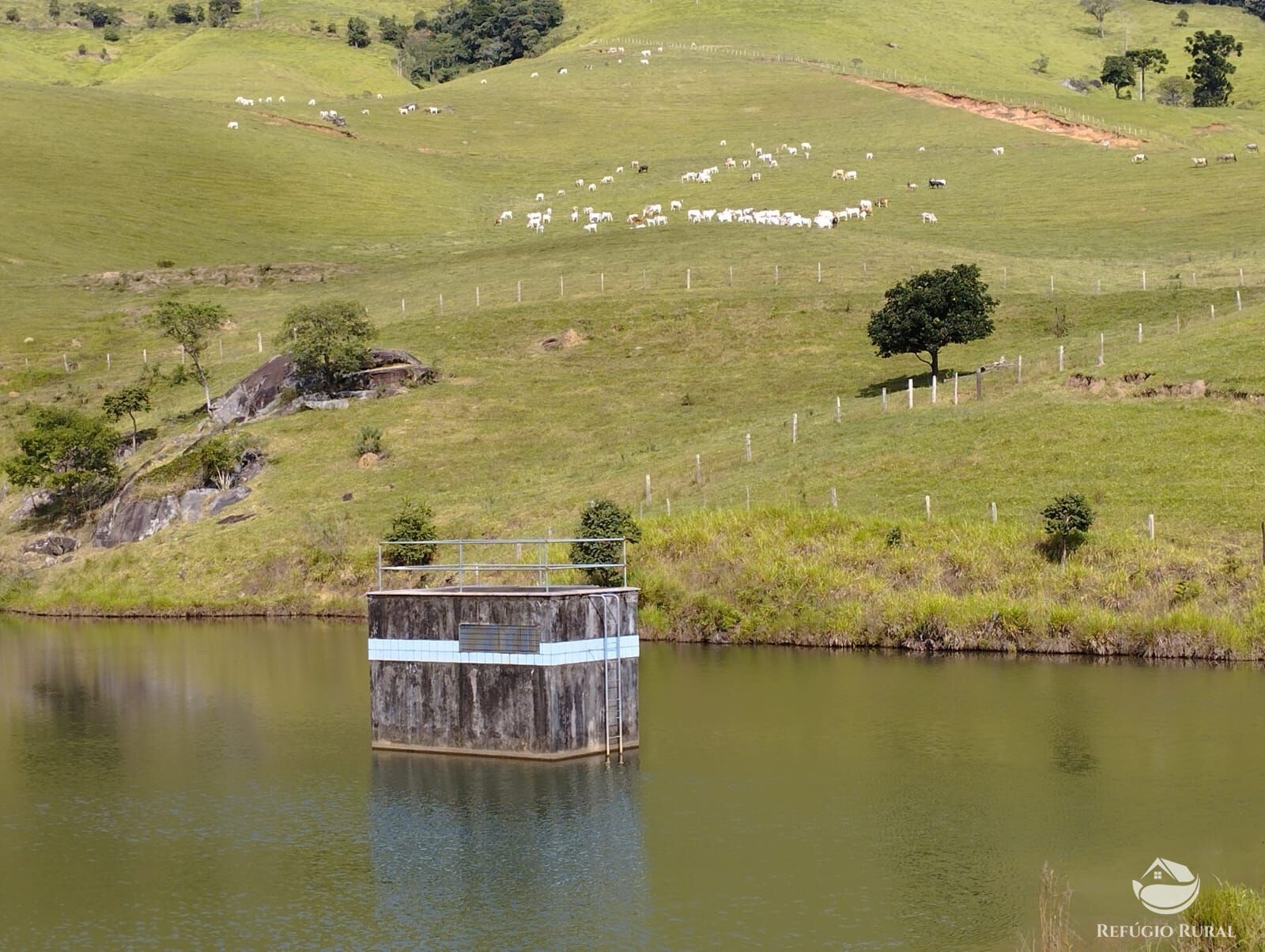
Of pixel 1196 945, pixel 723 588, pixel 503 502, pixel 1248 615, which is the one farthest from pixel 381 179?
pixel 1196 945

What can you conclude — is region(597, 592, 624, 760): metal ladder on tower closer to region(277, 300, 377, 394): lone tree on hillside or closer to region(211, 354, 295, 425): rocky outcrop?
region(277, 300, 377, 394): lone tree on hillside

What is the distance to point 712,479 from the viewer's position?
248 feet

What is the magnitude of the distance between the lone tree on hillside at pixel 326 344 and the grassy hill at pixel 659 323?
13.4 feet

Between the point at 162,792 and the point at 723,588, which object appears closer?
the point at 162,792

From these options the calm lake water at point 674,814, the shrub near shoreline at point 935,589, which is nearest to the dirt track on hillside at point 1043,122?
the shrub near shoreline at point 935,589

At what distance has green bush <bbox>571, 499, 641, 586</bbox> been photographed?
63156mm

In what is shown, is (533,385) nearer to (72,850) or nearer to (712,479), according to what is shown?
(712,479)

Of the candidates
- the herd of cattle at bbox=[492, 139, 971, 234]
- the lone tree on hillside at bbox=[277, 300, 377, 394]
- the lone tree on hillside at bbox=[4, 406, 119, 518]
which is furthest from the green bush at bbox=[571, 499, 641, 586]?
the herd of cattle at bbox=[492, 139, 971, 234]

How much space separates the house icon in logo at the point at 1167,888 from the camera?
27281 mm

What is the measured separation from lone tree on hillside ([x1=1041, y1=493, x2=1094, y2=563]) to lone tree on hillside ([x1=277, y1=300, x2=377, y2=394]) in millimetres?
51936

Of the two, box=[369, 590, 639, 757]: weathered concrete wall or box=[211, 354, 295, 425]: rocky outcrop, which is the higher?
box=[211, 354, 295, 425]: rocky outcrop

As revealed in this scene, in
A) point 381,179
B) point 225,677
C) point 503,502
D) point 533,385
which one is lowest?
point 225,677

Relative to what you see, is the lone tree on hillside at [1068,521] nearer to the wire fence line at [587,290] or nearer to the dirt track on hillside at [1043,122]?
the wire fence line at [587,290]

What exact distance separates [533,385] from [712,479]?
2741 cm
